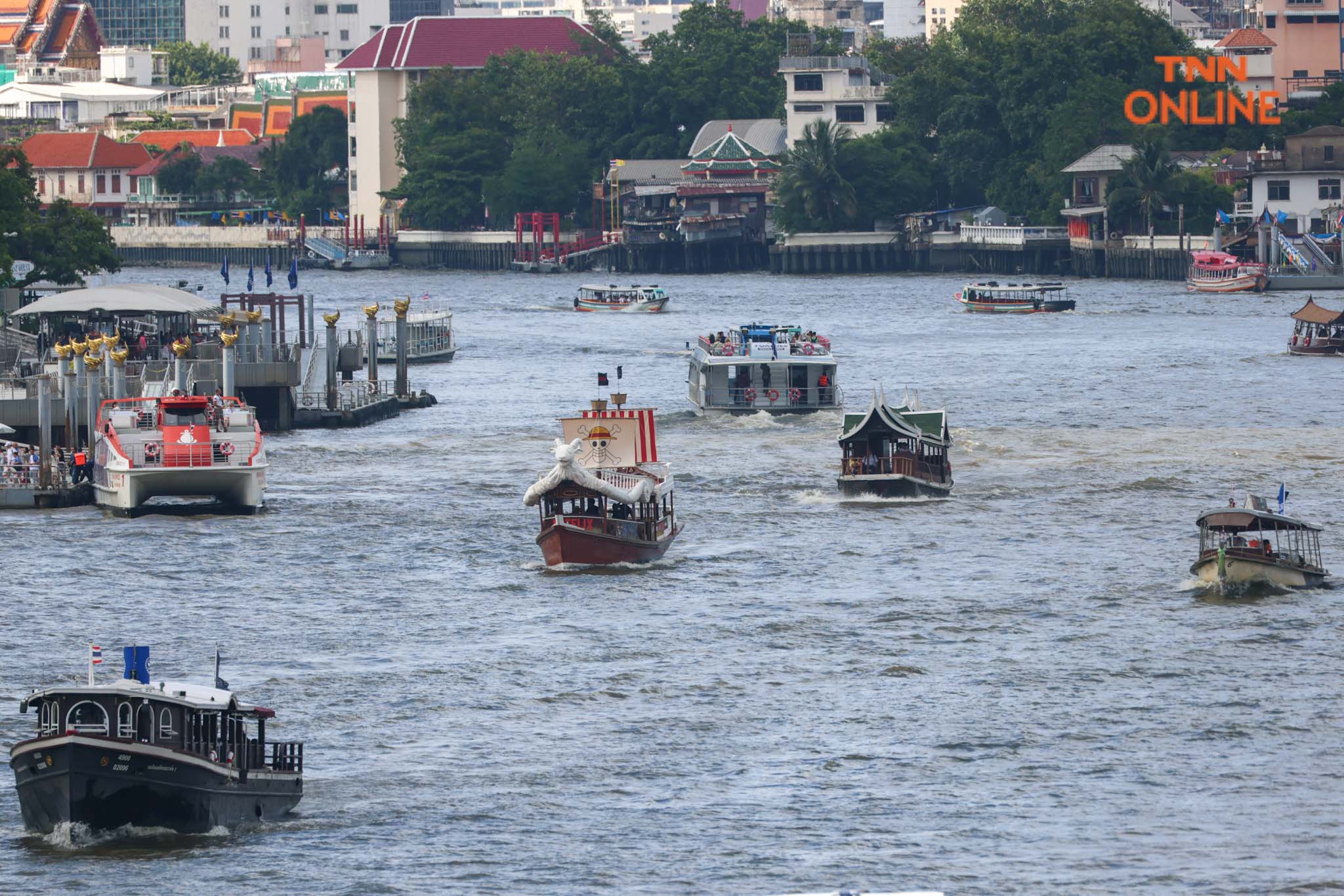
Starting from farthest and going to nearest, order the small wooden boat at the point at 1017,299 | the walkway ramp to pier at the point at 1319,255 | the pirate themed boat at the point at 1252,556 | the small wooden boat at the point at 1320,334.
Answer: the walkway ramp to pier at the point at 1319,255
the small wooden boat at the point at 1017,299
the small wooden boat at the point at 1320,334
the pirate themed boat at the point at 1252,556

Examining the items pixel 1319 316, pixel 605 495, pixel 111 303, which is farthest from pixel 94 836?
pixel 1319 316

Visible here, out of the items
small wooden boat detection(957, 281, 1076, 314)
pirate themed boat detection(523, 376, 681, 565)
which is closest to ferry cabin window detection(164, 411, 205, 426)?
pirate themed boat detection(523, 376, 681, 565)

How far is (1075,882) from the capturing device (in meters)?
36.8

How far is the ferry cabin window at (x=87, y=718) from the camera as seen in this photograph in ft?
119

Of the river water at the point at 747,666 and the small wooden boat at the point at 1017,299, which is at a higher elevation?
the small wooden boat at the point at 1017,299

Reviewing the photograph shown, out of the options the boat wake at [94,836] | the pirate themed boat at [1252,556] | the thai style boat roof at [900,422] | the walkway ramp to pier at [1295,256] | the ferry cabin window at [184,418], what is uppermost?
the walkway ramp to pier at [1295,256]

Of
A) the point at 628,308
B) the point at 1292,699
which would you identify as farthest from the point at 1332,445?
the point at 628,308

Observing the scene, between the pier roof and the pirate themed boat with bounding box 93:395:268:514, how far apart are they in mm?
22639

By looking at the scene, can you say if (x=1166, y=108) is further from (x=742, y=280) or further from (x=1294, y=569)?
(x=1294, y=569)

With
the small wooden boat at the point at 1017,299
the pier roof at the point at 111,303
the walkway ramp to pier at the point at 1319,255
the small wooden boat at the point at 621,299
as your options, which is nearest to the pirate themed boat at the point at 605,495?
the pier roof at the point at 111,303

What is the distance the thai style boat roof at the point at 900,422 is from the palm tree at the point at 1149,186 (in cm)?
10910

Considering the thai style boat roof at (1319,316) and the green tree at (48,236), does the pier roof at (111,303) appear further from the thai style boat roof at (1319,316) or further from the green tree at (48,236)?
the thai style boat roof at (1319,316)

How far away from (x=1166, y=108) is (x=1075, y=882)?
541 ft

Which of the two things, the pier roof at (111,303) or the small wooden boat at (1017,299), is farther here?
the small wooden boat at (1017,299)
